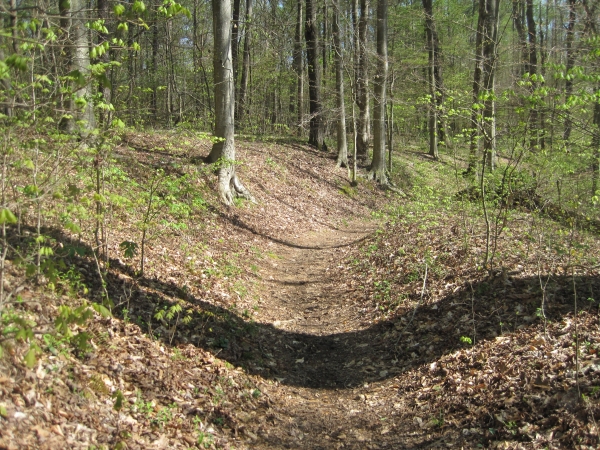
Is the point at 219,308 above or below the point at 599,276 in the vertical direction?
below

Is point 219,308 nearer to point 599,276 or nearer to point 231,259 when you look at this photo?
point 231,259

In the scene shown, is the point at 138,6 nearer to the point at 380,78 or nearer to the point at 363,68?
the point at 363,68

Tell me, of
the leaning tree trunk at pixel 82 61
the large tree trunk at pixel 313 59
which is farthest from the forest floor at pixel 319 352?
the large tree trunk at pixel 313 59

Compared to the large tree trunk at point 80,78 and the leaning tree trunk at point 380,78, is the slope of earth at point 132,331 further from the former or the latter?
the leaning tree trunk at point 380,78

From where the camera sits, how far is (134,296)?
6.00 meters

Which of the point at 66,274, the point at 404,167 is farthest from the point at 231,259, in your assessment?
the point at 404,167

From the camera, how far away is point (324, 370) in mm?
6129

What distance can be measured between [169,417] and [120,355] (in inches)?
36.3

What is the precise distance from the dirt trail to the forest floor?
2 centimetres

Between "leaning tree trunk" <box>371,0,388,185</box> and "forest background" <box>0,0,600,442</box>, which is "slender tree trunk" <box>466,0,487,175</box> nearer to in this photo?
"forest background" <box>0,0,600,442</box>

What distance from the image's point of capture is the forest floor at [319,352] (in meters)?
3.89

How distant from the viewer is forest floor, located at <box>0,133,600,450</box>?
153 inches

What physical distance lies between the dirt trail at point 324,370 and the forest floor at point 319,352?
0.02 metres

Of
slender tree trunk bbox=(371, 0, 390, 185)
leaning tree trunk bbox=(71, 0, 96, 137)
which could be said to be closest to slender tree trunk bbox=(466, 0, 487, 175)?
slender tree trunk bbox=(371, 0, 390, 185)
